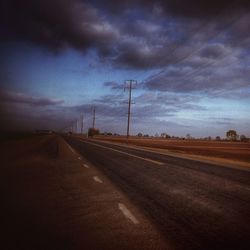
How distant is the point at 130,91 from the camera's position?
225 ft

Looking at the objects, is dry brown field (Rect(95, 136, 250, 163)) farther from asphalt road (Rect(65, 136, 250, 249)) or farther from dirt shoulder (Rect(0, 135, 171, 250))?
dirt shoulder (Rect(0, 135, 171, 250))

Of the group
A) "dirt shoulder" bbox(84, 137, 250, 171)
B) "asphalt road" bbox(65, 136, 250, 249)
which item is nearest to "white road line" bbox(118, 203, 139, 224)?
"asphalt road" bbox(65, 136, 250, 249)

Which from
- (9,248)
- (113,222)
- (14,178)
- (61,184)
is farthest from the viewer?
(14,178)

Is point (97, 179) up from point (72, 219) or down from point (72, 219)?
up

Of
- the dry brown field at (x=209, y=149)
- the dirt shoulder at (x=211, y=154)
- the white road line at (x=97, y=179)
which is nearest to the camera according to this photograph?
the white road line at (x=97, y=179)

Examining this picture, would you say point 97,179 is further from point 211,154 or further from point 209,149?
point 209,149

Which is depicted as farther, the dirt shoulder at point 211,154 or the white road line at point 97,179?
the dirt shoulder at point 211,154

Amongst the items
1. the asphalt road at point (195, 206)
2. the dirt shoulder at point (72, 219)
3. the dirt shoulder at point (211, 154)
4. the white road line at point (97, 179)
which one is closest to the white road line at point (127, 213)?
the dirt shoulder at point (72, 219)

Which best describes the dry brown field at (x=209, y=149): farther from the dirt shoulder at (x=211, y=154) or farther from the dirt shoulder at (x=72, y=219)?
the dirt shoulder at (x=72, y=219)

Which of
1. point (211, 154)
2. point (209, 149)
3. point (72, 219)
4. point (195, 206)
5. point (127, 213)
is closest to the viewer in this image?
point (72, 219)

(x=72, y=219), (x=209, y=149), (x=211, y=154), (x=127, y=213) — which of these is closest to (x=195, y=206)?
(x=127, y=213)

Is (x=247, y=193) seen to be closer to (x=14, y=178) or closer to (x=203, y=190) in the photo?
(x=203, y=190)

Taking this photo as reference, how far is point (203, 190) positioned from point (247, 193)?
48.7 inches

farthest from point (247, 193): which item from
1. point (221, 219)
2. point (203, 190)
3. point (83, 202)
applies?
point (83, 202)
